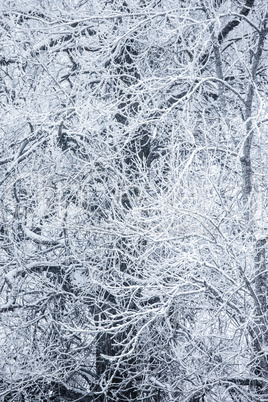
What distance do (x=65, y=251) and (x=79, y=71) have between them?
268cm

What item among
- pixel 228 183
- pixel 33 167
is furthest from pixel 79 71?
pixel 228 183

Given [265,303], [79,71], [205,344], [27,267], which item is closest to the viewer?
[265,303]

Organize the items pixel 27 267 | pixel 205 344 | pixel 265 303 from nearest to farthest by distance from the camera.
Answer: pixel 265 303 → pixel 205 344 → pixel 27 267

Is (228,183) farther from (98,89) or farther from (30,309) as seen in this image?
(30,309)

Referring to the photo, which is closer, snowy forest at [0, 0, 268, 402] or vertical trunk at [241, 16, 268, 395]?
vertical trunk at [241, 16, 268, 395]

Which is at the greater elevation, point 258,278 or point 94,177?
point 94,177

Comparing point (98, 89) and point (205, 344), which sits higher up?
point (98, 89)

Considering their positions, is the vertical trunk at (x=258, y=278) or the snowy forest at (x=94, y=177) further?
the snowy forest at (x=94, y=177)

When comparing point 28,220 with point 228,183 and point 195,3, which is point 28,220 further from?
point 195,3

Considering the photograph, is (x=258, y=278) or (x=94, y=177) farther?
(x=94, y=177)

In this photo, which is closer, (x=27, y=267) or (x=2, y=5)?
(x=27, y=267)

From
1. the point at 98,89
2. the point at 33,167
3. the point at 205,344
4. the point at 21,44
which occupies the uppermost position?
the point at 21,44

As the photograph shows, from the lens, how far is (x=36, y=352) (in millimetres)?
Answer: 7719

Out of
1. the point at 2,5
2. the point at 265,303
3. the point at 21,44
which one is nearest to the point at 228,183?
the point at 265,303
